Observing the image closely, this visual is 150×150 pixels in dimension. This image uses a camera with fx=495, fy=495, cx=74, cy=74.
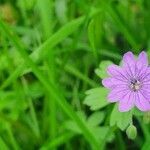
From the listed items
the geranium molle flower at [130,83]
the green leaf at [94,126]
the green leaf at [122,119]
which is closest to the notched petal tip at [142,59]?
the geranium molle flower at [130,83]

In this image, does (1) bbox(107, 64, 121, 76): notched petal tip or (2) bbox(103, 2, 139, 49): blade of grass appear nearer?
(1) bbox(107, 64, 121, 76): notched petal tip

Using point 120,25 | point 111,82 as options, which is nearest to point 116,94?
point 111,82

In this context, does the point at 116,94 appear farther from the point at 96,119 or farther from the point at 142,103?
the point at 96,119

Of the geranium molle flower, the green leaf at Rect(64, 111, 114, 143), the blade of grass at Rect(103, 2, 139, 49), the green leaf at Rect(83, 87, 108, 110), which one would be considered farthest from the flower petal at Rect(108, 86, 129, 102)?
the blade of grass at Rect(103, 2, 139, 49)

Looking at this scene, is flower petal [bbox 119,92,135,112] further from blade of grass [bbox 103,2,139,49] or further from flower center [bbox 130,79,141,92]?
blade of grass [bbox 103,2,139,49]

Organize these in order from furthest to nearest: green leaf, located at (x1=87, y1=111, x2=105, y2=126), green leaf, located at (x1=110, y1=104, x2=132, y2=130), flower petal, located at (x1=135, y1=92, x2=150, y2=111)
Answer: green leaf, located at (x1=87, y1=111, x2=105, y2=126)
green leaf, located at (x1=110, y1=104, x2=132, y2=130)
flower petal, located at (x1=135, y1=92, x2=150, y2=111)

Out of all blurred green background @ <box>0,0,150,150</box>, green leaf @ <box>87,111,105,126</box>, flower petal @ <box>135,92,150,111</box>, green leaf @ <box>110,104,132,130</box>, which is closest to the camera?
flower petal @ <box>135,92,150,111</box>

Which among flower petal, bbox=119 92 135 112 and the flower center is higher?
the flower center

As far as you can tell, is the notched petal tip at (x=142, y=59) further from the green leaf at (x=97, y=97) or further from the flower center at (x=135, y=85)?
the green leaf at (x=97, y=97)
